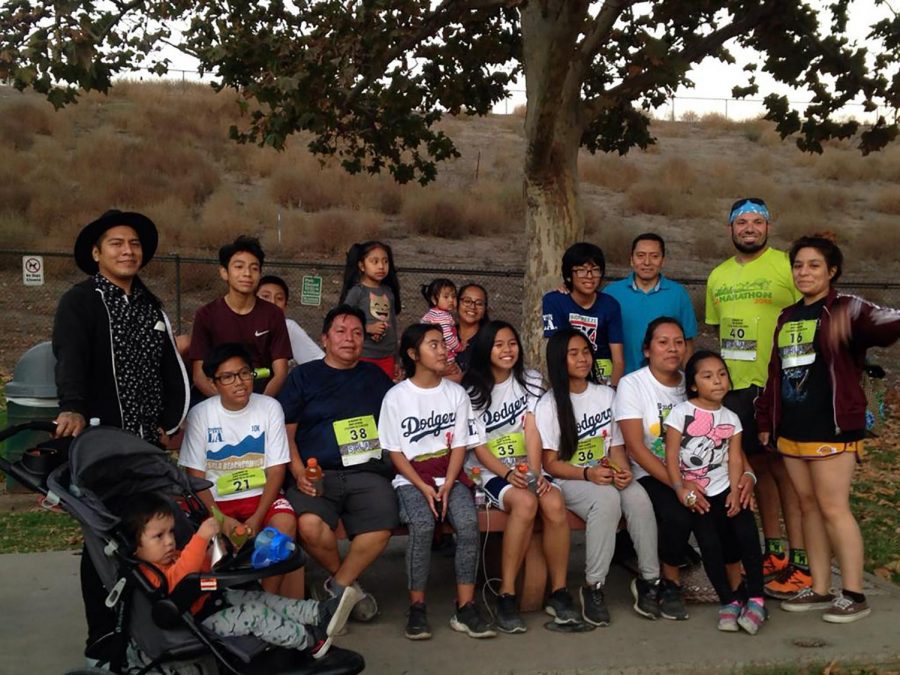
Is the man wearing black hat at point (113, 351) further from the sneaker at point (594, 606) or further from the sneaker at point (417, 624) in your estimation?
the sneaker at point (594, 606)

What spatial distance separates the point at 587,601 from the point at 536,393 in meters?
1.11

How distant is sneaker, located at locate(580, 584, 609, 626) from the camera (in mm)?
5176

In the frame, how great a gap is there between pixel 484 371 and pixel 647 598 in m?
1.44

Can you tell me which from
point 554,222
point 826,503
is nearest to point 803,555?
point 826,503

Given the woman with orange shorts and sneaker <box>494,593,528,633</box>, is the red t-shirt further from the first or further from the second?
the woman with orange shorts

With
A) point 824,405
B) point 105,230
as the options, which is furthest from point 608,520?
→ point 105,230

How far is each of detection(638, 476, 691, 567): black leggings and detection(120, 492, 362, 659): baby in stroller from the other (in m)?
1.89

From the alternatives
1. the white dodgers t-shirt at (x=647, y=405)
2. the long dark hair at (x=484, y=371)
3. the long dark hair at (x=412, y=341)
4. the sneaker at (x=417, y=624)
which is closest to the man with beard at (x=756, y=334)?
the white dodgers t-shirt at (x=647, y=405)

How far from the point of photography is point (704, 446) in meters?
5.32

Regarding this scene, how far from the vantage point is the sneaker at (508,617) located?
5039mm

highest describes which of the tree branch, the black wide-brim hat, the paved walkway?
the tree branch

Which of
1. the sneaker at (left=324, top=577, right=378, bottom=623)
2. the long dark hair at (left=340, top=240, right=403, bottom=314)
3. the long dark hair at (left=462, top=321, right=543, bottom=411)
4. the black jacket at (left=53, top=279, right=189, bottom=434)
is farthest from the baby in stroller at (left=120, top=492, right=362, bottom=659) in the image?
the long dark hair at (left=340, top=240, right=403, bottom=314)

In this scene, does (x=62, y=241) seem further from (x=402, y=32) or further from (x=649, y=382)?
(x=649, y=382)

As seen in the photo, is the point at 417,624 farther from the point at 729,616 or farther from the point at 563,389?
the point at 729,616
